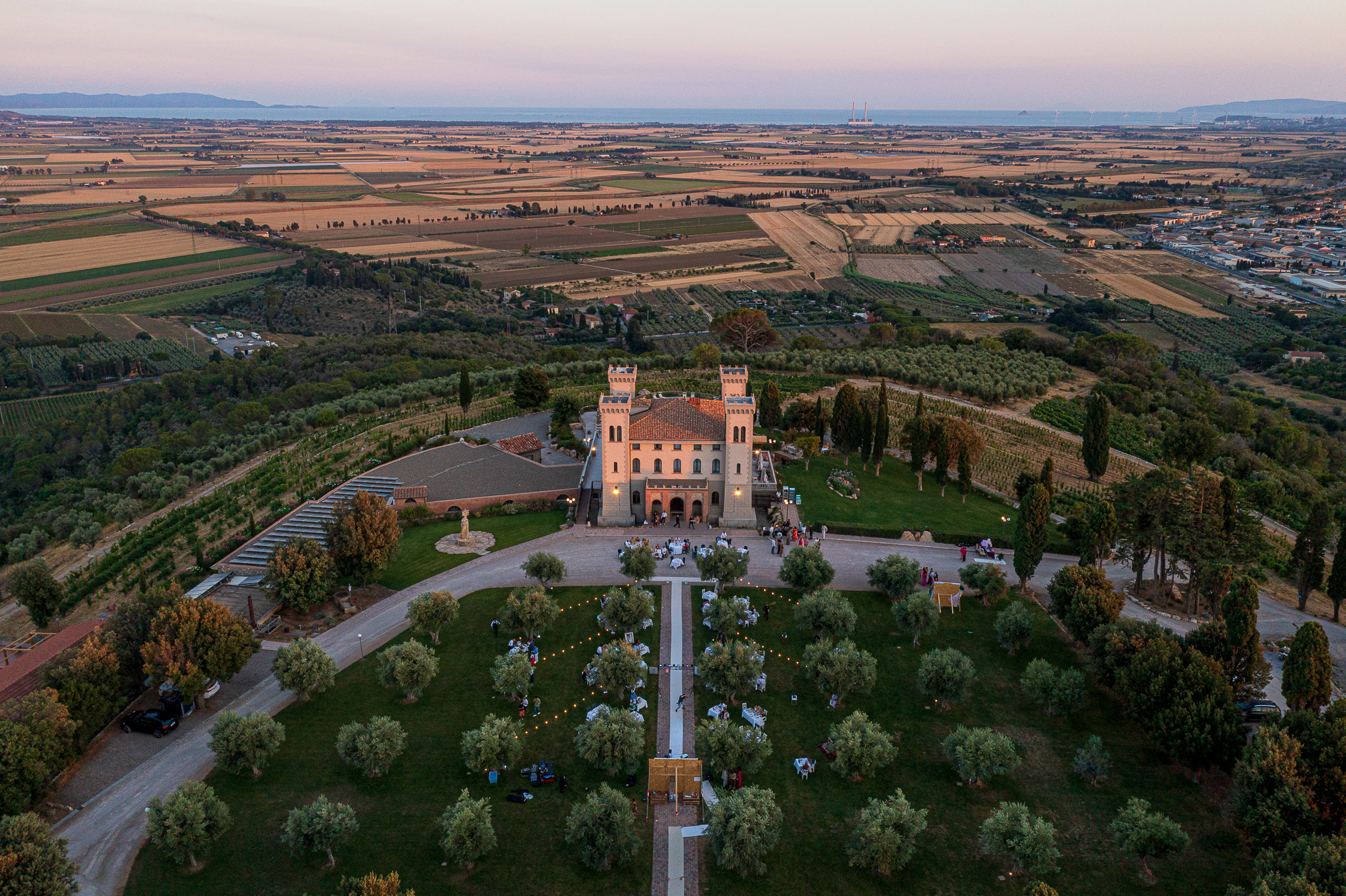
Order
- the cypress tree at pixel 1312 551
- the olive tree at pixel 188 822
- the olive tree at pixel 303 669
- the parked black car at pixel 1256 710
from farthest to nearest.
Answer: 1. the cypress tree at pixel 1312 551
2. the olive tree at pixel 303 669
3. the parked black car at pixel 1256 710
4. the olive tree at pixel 188 822

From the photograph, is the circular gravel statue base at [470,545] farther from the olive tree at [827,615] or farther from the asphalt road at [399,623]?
the olive tree at [827,615]

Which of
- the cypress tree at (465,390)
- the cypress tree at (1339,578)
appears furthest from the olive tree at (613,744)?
the cypress tree at (465,390)

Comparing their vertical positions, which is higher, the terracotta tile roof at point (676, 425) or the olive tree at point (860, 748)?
the terracotta tile roof at point (676, 425)

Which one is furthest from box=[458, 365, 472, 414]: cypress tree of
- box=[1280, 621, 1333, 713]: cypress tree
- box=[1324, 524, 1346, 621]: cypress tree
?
box=[1324, 524, 1346, 621]: cypress tree

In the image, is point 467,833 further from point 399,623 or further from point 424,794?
point 399,623

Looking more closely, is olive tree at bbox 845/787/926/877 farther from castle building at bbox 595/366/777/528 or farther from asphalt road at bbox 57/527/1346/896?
castle building at bbox 595/366/777/528

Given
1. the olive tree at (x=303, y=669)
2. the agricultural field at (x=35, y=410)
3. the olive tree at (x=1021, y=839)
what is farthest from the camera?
the agricultural field at (x=35, y=410)

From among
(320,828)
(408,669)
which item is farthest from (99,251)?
(320,828)
